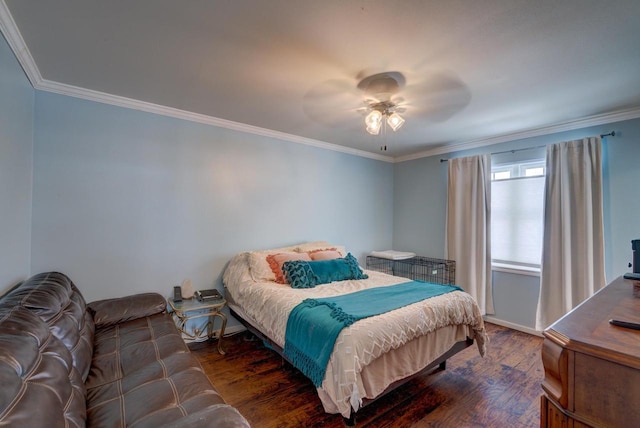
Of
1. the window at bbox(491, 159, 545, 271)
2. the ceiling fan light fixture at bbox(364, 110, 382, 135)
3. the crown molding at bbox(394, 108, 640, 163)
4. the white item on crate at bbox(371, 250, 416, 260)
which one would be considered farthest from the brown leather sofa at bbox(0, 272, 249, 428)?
the crown molding at bbox(394, 108, 640, 163)

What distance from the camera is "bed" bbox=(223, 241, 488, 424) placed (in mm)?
1695

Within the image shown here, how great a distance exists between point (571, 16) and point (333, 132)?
→ 2.39 meters

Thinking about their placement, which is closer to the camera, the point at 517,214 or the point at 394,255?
the point at 517,214

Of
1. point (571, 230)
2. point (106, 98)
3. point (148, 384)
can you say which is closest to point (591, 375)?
point (148, 384)

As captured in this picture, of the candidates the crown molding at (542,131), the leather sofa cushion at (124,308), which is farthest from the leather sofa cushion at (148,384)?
the crown molding at (542,131)

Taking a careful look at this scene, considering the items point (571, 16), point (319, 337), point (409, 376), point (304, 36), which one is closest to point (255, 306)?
point (319, 337)

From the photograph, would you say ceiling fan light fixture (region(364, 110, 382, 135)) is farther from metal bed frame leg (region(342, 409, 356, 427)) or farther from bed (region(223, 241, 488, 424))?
metal bed frame leg (region(342, 409, 356, 427))

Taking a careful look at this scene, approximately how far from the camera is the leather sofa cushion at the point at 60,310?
1453 millimetres

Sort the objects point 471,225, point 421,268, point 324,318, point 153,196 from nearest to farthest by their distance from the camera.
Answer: point 324,318
point 153,196
point 471,225
point 421,268

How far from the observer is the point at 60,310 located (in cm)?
162

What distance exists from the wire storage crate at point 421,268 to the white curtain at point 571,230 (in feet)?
3.55

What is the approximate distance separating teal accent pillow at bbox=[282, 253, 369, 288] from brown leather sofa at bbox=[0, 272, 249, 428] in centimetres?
112

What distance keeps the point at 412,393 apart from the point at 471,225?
2474 millimetres

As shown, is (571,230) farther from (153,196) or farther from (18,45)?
(18,45)
